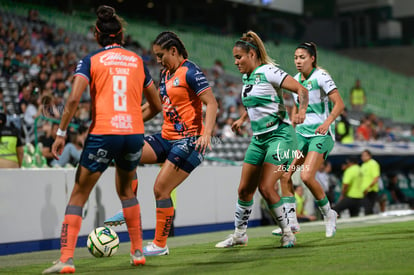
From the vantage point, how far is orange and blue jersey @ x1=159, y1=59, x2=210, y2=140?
778cm

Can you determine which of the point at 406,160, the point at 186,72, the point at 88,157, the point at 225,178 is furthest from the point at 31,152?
the point at 406,160

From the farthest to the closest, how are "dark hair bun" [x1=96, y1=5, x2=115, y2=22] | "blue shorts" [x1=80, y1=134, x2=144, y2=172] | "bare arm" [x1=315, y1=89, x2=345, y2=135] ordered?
"bare arm" [x1=315, y1=89, x2=345, y2=135] → "dark hair bun" [x1=96, y1=5, x2=115, y2=22] → "blue shorts" [x1=80, y1=134, x2=144, y2=172]

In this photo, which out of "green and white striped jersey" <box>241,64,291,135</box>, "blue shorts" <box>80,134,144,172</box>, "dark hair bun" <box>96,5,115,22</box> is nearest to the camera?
"blue shorts" <box>80,134,144,172</box>

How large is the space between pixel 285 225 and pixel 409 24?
4774 centimetres

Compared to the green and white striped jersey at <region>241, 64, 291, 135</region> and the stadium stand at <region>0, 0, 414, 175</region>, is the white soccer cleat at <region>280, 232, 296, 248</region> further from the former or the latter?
the stadium stand at <region>0, 0, 414, 175</region>

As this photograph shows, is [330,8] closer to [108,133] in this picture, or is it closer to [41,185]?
[41,185]

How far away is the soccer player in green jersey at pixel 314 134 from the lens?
9.84m

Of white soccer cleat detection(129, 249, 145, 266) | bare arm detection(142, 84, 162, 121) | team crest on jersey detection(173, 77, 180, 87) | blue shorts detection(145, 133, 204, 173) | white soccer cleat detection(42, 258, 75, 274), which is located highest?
team crest on jersey detection(173, 77, 180, 87)

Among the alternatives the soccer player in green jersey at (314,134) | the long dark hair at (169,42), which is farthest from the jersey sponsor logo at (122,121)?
the soccer player in green jersey at (314,134)

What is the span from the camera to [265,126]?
8.26 m

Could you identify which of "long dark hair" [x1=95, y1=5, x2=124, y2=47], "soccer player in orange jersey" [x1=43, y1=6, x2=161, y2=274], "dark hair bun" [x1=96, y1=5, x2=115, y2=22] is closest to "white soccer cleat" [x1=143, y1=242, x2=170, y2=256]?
"soccer player in orange jersey" [x1=43, y1=6, x2=161, y2=274]

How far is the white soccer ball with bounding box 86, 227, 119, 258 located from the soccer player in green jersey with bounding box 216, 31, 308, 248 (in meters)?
1.59

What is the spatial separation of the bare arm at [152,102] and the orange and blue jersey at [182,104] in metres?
0.66

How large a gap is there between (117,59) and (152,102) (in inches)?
26.5
